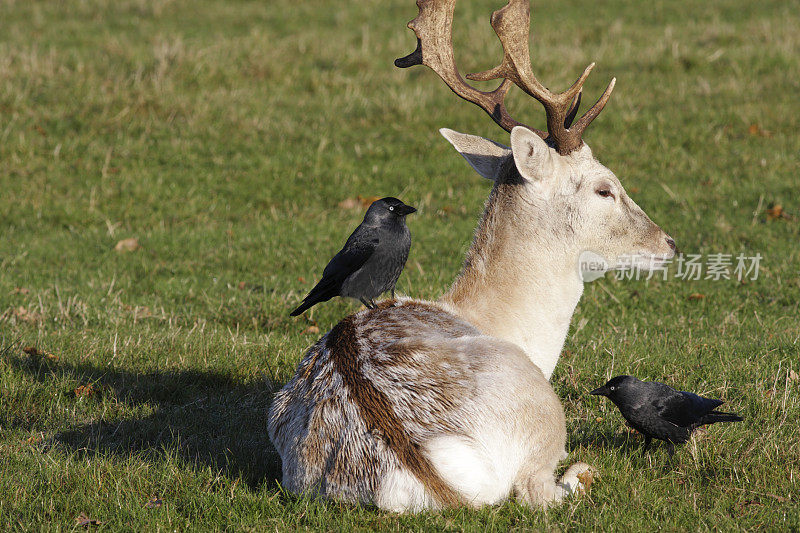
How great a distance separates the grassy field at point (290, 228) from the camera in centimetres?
480

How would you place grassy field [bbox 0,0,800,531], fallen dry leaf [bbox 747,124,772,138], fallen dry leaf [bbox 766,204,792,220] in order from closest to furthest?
1. grassy field [bbox 0,0,800,531]
2. fallen dry leaf [bbox 766,204,792,220]
3. fallen dry leaf [bbox 747,124,772,138]

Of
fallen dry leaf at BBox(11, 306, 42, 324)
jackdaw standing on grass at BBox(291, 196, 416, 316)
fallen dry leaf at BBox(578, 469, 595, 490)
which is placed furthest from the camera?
fallen dry leaf at BBox(11, 306, 42, 324)

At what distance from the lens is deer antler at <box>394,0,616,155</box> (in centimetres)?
538

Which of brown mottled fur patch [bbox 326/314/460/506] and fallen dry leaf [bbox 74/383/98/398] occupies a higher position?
brown mottled fur patch [bbox 326/314/460/506]

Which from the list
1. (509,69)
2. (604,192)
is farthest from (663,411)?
(509,69)

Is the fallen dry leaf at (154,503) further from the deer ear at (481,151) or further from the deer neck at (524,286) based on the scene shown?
the deer ear at (481,151)

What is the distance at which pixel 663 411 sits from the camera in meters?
4.97

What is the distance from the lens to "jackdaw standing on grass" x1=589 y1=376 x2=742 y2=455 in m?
4.97

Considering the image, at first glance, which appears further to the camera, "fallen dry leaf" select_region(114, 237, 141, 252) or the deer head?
"fallen dry leaf" select_region(114, 237, 141, 252)

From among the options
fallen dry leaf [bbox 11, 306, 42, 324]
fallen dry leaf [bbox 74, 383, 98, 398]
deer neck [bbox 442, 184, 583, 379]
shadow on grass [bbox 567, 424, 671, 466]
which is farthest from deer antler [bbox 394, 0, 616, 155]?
fallen dry leaf [bbox 11, 306, 42, 324]

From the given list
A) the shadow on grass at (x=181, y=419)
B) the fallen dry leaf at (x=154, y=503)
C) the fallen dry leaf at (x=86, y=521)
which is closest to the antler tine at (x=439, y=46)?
the shadow on grass at (x=181, y=419)

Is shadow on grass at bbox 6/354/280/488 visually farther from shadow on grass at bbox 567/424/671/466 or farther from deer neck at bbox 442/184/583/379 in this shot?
shadow on grass at bbox 567/424/671/466

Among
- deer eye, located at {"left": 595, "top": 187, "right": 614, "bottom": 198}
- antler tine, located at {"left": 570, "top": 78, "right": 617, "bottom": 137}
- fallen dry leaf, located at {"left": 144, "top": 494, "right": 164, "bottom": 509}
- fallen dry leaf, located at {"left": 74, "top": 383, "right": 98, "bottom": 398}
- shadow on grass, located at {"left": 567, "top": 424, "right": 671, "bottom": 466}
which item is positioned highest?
antler tine, located at {"left": 570, "top": 78, "right": 617, "bottom": 137}

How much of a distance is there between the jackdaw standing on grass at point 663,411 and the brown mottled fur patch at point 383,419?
1451 millimetres
